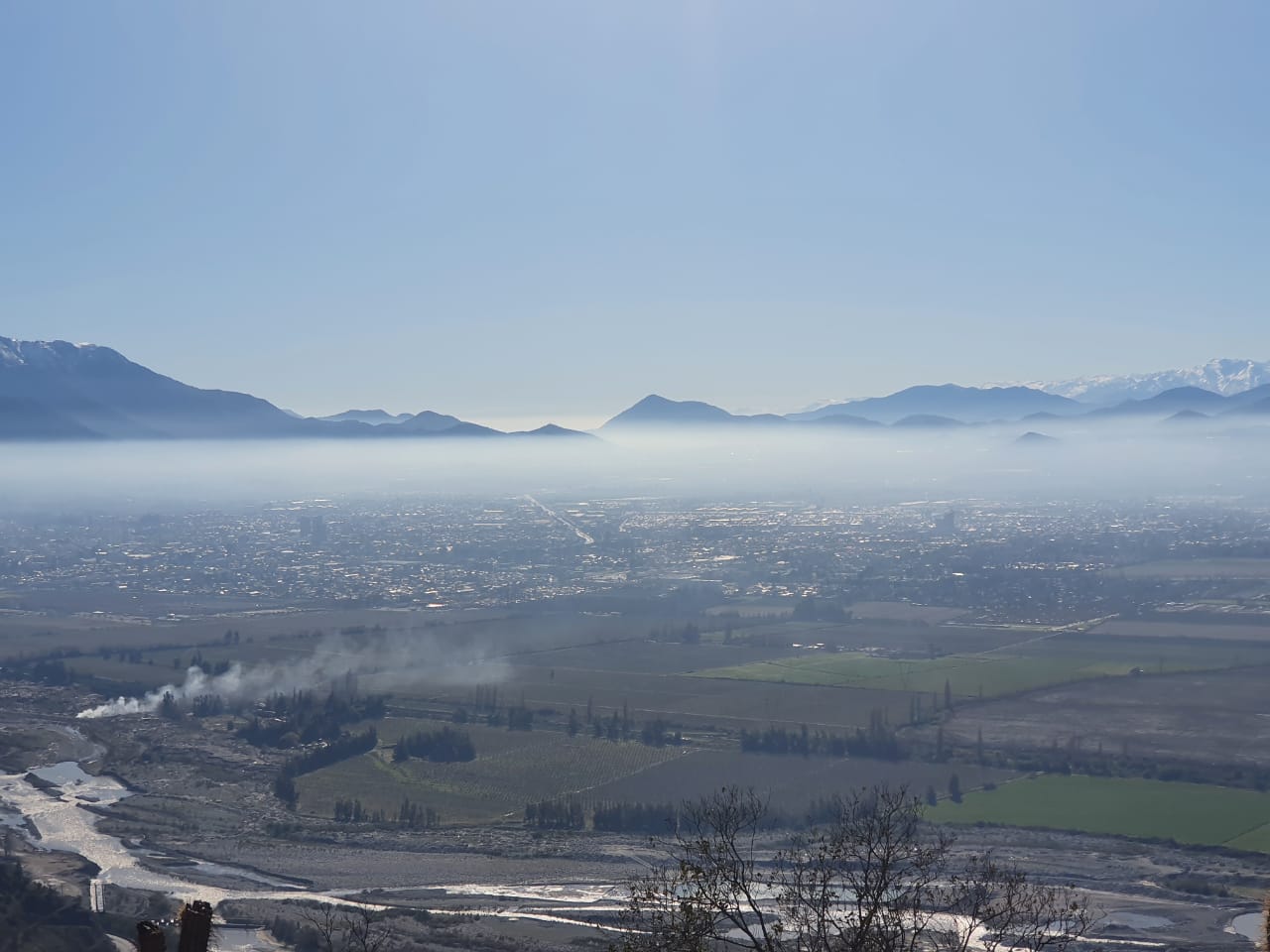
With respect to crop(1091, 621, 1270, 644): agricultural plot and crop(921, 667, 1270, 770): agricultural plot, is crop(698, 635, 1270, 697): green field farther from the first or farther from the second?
crop(921, 667, 1270, 770): agricultural plot

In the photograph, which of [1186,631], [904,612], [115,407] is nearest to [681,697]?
[1186,631]

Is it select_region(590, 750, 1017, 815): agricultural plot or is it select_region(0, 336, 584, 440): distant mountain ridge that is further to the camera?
select_region(0, 336, 584, 440): distant mountain ridge

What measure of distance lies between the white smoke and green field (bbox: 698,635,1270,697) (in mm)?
7920

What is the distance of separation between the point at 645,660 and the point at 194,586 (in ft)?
112

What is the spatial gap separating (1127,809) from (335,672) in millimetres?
24922

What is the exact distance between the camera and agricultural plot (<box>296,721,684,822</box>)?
2802 cm

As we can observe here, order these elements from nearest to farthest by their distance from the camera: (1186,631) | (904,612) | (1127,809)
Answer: (1127,809), (1186,631), (904,612)

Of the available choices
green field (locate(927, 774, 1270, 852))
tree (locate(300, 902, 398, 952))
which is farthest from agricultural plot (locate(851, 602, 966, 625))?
tree (locate(300, 902, 398, 952))

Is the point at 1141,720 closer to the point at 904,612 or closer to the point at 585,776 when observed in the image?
the point at 585,776

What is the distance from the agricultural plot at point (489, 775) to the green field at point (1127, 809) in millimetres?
7397

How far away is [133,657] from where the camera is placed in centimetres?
4616

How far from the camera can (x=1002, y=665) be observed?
140 ft

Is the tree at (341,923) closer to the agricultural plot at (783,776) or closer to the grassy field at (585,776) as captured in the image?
the grassy field at (585,776)

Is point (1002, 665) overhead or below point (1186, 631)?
below
